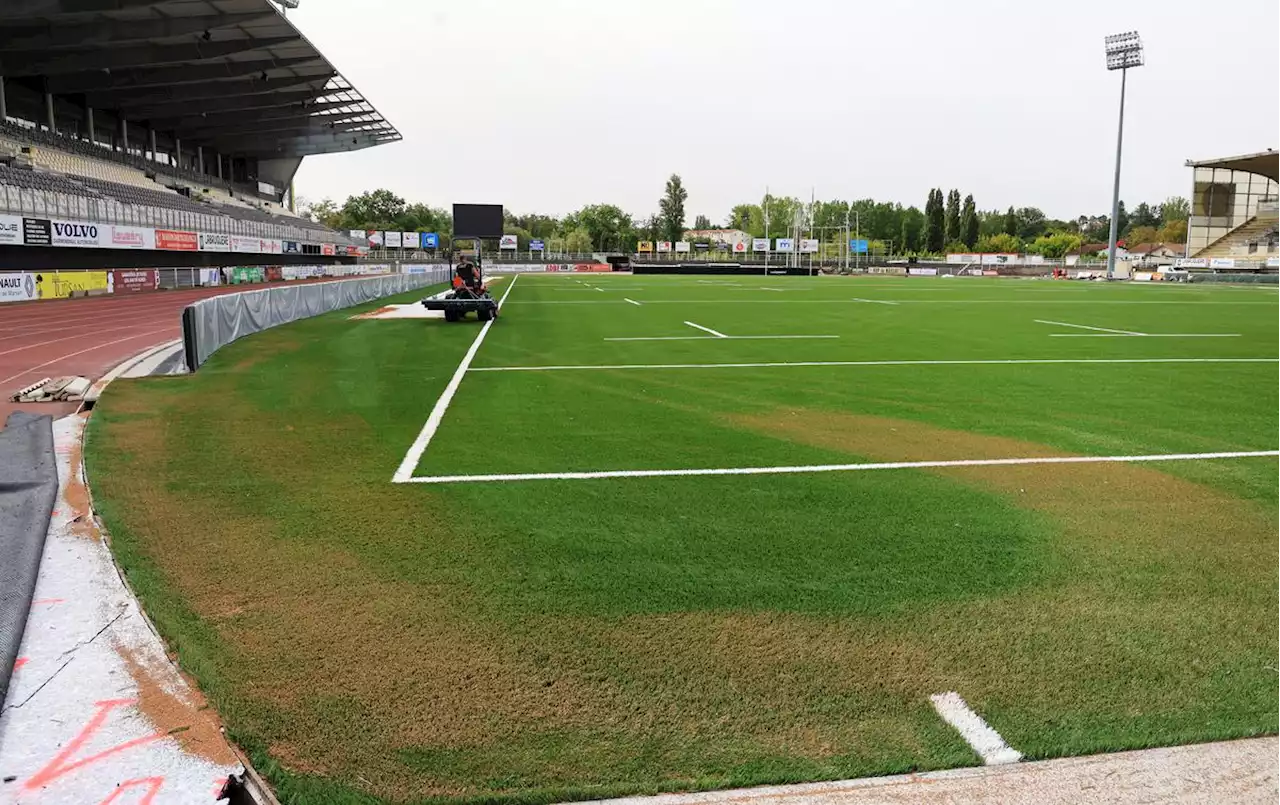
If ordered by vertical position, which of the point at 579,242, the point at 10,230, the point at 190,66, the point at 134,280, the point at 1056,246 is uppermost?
the point at 190,66

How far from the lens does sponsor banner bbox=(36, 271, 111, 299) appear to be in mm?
30567

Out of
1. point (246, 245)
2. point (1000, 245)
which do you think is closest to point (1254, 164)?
point (1000, 245)

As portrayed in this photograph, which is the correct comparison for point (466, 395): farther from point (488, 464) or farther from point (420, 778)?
point (420, 778)

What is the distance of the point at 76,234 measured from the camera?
33.1 metres

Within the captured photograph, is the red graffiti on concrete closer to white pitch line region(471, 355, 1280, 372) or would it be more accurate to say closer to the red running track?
the red running track

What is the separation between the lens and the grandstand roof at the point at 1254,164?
253 ft

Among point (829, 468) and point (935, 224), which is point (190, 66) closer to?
point (829, 468)

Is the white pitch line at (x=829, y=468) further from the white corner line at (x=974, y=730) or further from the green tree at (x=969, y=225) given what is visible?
the green tree at (x=969, y=225)

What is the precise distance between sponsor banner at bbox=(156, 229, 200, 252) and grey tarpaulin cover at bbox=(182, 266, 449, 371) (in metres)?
13.5

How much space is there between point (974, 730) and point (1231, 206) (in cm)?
10411

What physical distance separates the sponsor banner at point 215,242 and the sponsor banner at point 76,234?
10000 mm

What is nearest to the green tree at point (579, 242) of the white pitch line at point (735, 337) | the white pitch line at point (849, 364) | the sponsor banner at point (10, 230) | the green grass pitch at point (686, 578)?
the sponsor banner at point (10, 230)

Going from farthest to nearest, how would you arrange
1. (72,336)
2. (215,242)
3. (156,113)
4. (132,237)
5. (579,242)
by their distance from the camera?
(579,242) → (156,113) → (215,242) → (132,237) → (72,336)

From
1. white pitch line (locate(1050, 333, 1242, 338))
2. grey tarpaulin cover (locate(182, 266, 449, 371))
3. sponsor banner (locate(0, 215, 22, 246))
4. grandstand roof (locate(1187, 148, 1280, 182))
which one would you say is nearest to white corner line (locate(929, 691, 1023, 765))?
grey tarpaulin cover (locate(182, 266, 449, 371))
